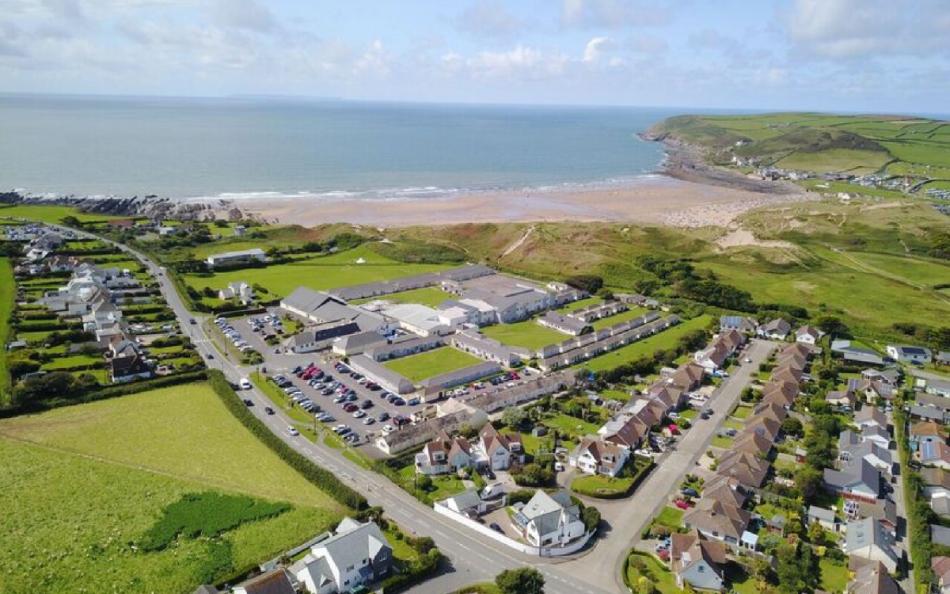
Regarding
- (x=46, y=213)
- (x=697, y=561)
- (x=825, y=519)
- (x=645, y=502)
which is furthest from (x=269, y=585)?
(x=46, y=213)

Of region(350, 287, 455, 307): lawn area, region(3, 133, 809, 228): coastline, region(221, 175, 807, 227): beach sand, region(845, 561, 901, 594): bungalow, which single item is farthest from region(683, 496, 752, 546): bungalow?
region(3, 133, 809, 228): coastline

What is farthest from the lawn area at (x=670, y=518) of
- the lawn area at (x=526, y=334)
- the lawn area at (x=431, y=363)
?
the lawn area at (x=526, y=334)

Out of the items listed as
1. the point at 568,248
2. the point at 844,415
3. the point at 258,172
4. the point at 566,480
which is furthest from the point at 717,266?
the point at 258,172

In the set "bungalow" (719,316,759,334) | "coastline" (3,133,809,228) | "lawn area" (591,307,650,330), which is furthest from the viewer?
"coastline" (3,133,809,228)

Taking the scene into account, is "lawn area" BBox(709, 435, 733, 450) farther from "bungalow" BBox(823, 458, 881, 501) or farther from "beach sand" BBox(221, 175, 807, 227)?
"beach sand" BBox(221, 175, 807, 227)

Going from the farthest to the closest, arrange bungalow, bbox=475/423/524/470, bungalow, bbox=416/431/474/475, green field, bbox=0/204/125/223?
1. green field, bbox=0/204/125/223
2. bungalow, bbox=475/423/524/470
3. bungalow, bbox=416/431/474/475

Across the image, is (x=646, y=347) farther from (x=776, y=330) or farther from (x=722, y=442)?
(x=722, y=442)
